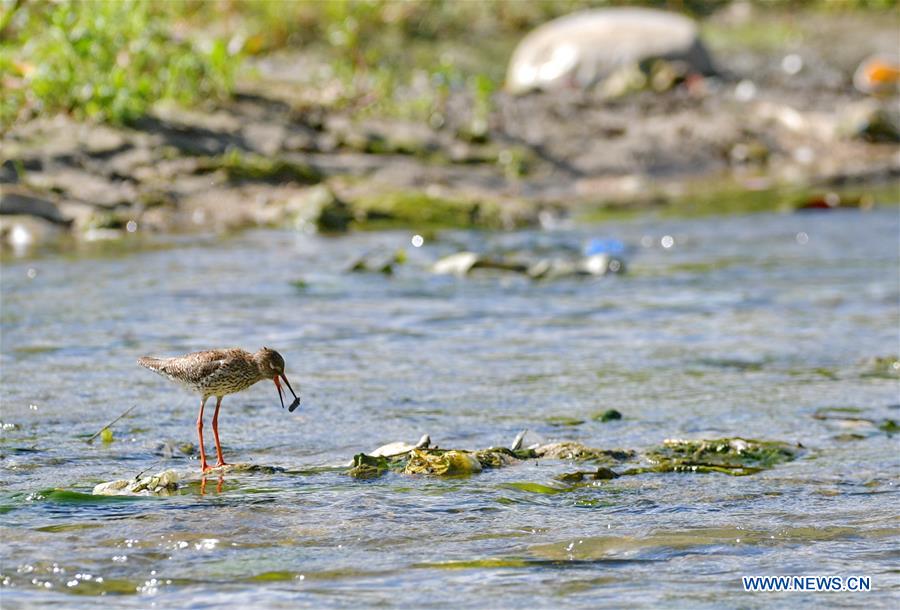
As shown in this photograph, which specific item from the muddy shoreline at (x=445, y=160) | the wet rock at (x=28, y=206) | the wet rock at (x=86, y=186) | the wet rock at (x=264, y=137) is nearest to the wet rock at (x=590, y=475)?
the muddy shoreline at (x=445, y=160)

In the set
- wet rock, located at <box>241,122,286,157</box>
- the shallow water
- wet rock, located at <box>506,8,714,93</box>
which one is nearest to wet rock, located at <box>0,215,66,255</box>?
the shallow water

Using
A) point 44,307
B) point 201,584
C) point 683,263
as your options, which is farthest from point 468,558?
point 683,263

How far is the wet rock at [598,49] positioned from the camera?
70.7 ft

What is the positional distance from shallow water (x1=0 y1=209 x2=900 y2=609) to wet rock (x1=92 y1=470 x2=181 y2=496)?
0.07 m

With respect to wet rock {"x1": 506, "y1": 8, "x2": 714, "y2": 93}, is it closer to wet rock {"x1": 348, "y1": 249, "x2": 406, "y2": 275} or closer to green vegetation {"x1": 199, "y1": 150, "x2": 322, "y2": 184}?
green vegetation {"x1": 199, "y1": 150, "x2": 322, "y2": 184}

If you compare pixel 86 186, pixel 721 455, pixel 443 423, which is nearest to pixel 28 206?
pixel 86 186

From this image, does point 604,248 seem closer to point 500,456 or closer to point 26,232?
point 26,232

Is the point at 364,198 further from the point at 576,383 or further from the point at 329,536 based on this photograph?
the point at 329,536

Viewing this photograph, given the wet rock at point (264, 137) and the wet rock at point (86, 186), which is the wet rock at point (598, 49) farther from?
the wet rock at point (86, 186)

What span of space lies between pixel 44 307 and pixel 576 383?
3.79 m

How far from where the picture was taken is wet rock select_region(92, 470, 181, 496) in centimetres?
538

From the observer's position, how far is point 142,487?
17.8ft

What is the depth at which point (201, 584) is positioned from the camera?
175 inches

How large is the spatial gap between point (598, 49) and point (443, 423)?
15707 millimetres
